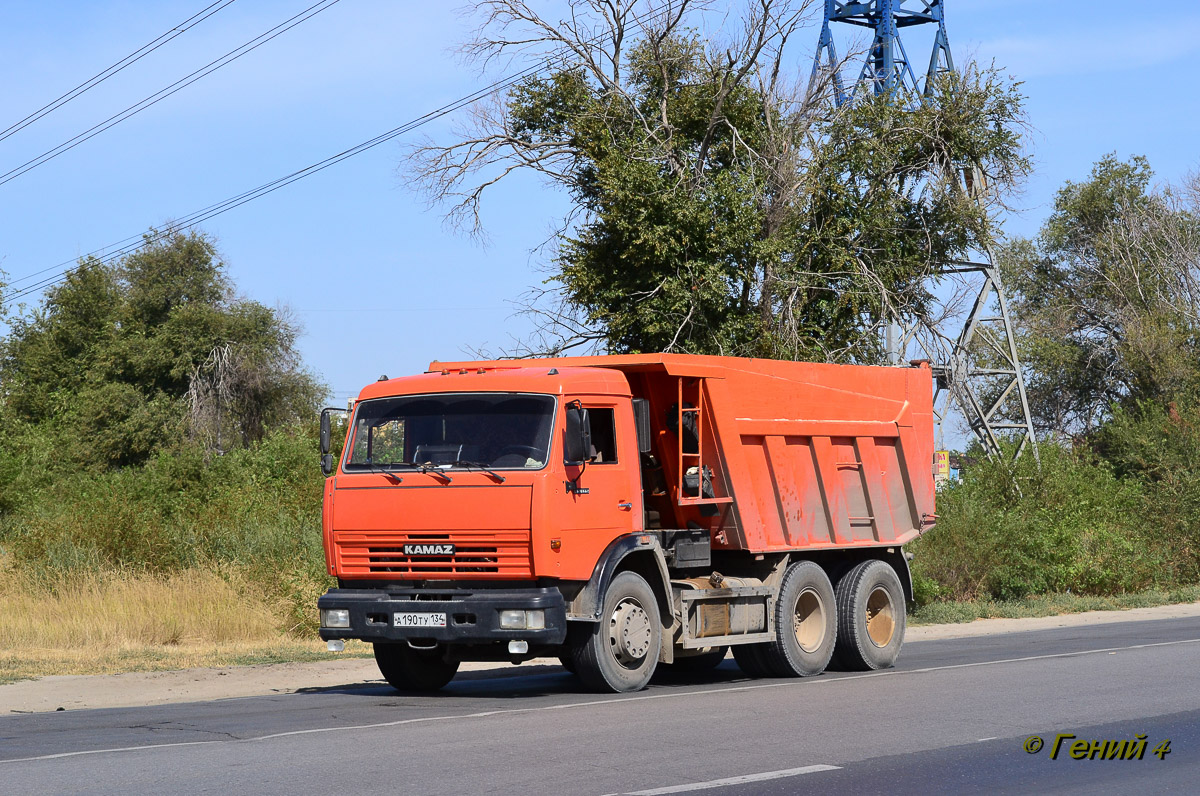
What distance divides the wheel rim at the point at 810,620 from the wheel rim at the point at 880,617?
3.05 ft

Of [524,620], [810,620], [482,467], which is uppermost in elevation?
[482,467]

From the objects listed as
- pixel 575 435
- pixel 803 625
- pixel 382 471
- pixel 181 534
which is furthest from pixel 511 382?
pixel 181 534

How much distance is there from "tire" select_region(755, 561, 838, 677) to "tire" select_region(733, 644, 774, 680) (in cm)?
4

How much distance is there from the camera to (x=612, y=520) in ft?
39.6

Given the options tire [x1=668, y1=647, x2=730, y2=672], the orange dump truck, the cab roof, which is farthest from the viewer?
tire [x1=668, y1=647, x2=730, y2=672]

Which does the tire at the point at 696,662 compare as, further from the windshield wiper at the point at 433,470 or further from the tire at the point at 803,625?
the windshield wiper at the point at 433,470

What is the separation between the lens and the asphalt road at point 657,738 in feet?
24.5

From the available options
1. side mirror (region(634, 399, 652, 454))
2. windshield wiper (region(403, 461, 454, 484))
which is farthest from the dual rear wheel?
windshield wiper (region(403, 461, 454, 484))

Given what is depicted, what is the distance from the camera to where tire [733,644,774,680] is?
13930 mm

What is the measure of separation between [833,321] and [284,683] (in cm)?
1427

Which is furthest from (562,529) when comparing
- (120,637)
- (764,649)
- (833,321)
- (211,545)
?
(833,321)

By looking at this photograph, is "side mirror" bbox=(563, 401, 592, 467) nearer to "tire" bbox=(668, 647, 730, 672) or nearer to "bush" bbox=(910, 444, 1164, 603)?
"tire" bbox=(668, 647, 730, 672)

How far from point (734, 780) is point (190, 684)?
848 centimetres

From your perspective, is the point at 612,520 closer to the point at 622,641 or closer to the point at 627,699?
the point at 622,641
